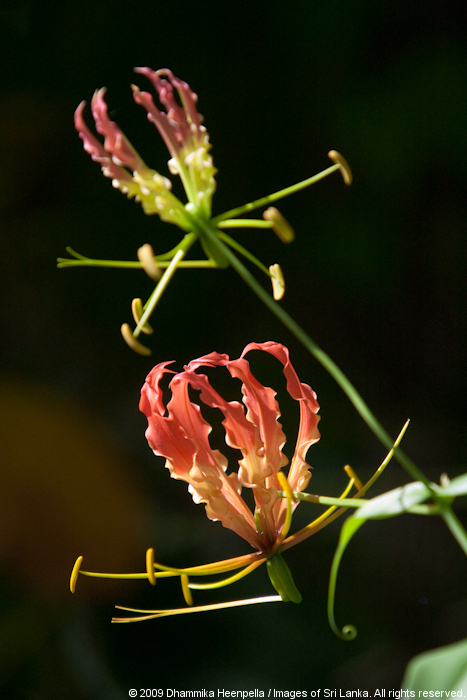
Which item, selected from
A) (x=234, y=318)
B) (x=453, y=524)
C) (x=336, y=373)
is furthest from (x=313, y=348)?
(x=234, y=318)

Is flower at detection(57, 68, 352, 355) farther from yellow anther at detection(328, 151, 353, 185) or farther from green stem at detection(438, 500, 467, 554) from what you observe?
green stem at detection(438, 500, 467, 554)

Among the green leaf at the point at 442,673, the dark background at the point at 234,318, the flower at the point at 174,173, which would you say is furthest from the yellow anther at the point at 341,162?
the dark background at the point at 234,318

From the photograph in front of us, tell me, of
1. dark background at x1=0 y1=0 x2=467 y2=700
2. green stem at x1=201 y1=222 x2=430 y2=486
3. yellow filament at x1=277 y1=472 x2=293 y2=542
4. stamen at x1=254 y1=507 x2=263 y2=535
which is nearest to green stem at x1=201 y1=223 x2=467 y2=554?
green stem at x1=201 y1=222 x2=430 y2=486

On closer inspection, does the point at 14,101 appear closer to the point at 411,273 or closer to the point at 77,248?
the point at 77,248

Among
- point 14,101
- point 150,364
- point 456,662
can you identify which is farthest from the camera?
point 150,364

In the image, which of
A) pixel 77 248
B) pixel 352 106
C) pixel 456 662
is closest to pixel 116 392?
pixel 77 248

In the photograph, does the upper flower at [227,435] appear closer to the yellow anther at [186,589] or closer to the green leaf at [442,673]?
the yellow anther at [186,589]

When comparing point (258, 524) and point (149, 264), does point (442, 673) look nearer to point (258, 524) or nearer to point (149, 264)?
point (258, 524)
